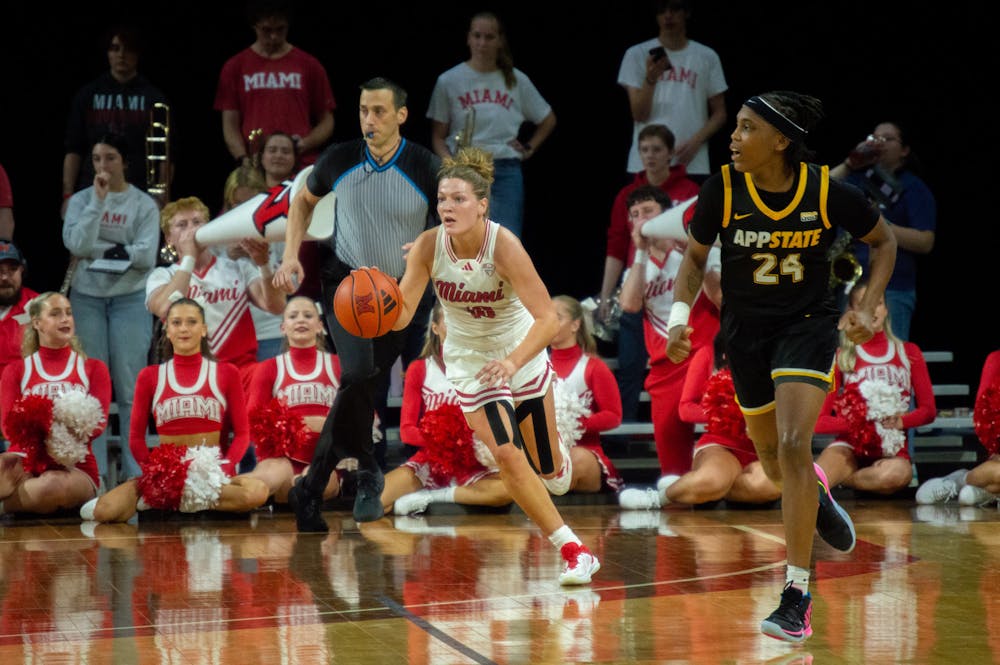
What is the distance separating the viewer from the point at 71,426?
7.51 metres

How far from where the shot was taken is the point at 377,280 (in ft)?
18.3

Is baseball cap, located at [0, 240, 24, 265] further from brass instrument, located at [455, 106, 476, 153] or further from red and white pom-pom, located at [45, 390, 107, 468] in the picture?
brass instrument, located at [455, 106, 476, 153]

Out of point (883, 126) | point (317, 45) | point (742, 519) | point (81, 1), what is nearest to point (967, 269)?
point (883, 126)

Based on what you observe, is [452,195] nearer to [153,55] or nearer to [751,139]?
[751,139]

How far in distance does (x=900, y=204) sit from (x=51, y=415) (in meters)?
5.20

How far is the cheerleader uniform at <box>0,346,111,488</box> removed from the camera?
305 inches

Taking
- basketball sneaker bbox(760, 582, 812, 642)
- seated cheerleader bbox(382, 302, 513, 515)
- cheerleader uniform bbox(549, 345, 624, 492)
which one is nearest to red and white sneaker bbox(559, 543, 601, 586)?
basketball sneaker bbox(760, 582, 812, 642)

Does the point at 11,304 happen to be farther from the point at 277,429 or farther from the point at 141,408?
the point at 277,429

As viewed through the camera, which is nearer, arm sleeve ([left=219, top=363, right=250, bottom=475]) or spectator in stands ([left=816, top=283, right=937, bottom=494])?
arm sleeve ([left=219, top=363, right=250, bottom=475])

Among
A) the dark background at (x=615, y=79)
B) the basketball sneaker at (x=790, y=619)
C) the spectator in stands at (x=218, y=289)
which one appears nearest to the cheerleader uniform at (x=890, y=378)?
the dark background at (x=615, y=79)

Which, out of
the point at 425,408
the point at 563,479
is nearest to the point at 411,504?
the point at 425,408

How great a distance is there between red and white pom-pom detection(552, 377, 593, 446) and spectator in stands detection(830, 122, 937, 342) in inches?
85.3

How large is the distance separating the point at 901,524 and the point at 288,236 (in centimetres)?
340

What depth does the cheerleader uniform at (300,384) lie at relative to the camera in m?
7.91
